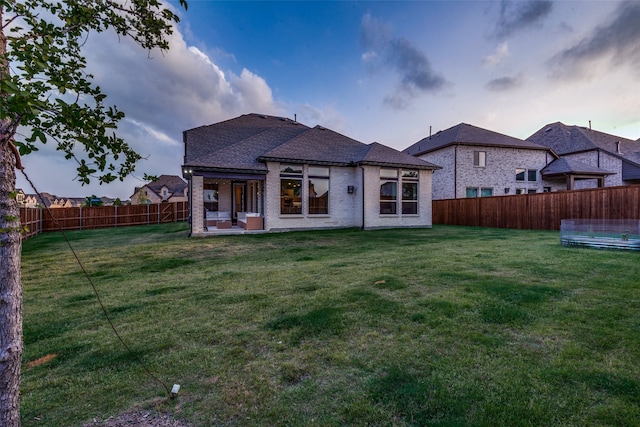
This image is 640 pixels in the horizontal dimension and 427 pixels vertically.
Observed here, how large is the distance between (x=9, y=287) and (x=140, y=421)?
1.22 m

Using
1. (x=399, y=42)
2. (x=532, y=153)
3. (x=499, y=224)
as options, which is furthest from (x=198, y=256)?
(x=532, y=153)

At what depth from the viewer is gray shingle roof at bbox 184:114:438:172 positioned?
13594 mm

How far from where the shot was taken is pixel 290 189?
1437 centimetres

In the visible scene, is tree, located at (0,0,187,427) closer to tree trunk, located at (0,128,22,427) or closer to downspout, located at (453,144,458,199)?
tree trunk, located at (0,128,22,427)

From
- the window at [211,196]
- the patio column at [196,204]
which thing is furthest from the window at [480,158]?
the patio column at [196,204]

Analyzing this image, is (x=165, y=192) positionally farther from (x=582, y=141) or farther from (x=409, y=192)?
(x=582, y=141)

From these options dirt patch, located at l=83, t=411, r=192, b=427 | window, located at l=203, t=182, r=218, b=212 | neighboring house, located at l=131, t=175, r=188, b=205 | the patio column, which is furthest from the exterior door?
neighboring house, located at l=131, t=175, r=188, b=205

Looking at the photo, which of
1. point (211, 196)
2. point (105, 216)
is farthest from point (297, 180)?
point (105, 216)

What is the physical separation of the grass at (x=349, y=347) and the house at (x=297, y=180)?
26.1 feet

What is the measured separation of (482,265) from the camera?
250 inches

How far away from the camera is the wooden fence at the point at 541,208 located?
12.1 meters

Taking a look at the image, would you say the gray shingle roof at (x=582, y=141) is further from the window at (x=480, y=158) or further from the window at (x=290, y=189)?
the window at (x=290, y=189)

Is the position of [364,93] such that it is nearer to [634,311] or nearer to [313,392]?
[634,311]

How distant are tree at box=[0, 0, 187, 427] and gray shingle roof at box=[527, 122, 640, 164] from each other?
3373cm
